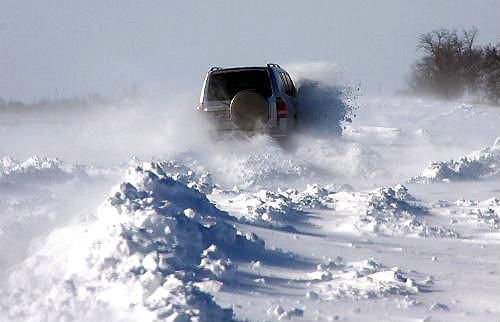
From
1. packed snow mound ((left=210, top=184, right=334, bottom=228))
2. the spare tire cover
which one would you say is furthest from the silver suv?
packed snow mound ((left=210, top=184, right=334, bottom=228))

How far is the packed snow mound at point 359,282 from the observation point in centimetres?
507

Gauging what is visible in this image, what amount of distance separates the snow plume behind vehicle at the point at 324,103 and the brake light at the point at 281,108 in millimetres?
1585

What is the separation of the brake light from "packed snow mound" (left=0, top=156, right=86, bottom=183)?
3.45 metres

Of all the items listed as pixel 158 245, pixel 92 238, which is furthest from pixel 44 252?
pixel 158 245

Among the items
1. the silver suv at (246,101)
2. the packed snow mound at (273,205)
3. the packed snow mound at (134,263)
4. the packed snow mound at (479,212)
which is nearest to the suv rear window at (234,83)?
the silver suv at (246,101)

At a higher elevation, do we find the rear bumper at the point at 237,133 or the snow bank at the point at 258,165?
the rear bumper at the point at 237,133

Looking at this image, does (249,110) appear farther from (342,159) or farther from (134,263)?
(134,263)

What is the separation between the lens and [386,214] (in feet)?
27.4

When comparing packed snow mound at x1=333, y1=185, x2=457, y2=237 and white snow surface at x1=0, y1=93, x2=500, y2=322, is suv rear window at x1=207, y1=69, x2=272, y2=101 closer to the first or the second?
white snow surface at x1=0, y1=93, x2=500, y2=322

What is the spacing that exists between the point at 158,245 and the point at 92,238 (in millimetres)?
547

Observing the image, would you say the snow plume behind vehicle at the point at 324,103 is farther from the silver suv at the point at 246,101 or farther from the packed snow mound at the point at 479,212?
the packed snow mound at the point at 479,212

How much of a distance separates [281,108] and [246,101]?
705mm

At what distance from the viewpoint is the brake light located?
12.8 metres

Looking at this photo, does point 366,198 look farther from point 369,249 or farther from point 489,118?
point 489,118
